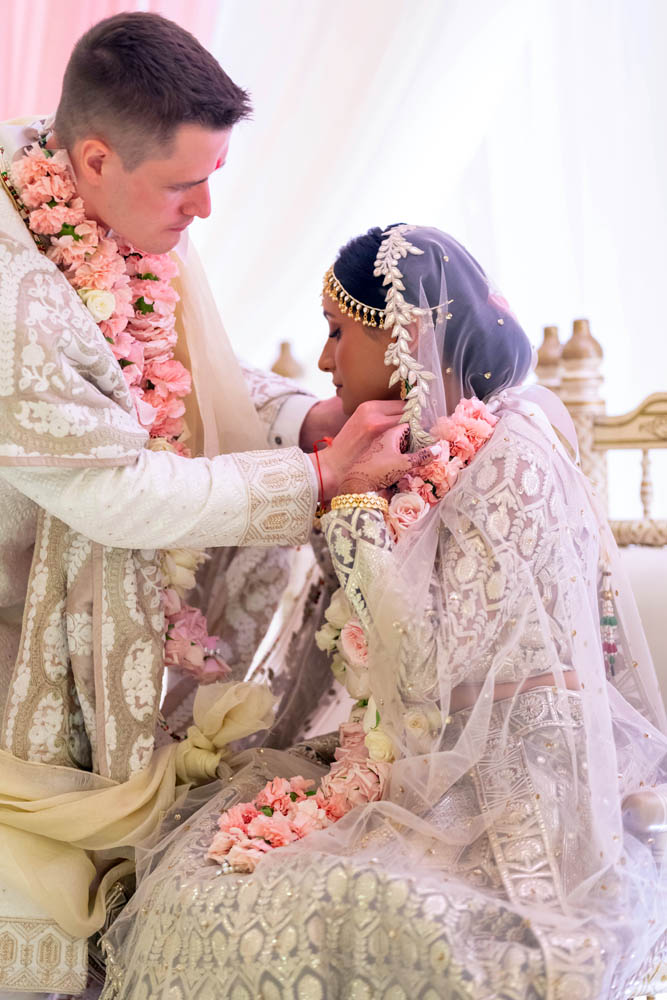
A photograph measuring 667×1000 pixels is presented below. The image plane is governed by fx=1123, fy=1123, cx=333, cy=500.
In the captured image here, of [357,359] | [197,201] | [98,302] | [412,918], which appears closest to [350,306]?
[357,359]

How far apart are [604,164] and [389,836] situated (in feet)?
10.8

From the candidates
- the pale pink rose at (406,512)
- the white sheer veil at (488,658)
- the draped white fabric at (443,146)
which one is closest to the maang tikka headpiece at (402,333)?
the white sheer veil at (488,658)

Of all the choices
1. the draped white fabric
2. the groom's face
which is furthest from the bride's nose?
the draped white fabric

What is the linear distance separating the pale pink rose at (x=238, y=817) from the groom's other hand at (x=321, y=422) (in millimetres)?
875

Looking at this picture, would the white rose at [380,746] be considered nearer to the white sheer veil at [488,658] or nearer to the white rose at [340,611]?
the white sheer veil at [488,658]

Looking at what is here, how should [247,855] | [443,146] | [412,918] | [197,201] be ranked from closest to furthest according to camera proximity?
[412,918], [247,855], [197,201], [443,146]

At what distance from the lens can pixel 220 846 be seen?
→ 1.81m

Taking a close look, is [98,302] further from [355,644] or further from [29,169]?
[355,644]

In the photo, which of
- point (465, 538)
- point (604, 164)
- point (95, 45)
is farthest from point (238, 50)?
point (465, 538)

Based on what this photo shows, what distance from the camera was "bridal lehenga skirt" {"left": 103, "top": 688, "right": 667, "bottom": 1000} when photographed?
5.05 feet

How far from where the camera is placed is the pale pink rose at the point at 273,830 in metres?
1.81

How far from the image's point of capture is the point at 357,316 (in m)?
2.08

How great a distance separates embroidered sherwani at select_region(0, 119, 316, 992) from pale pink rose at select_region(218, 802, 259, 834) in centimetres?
25

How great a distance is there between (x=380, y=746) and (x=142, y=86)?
1.20 metres
